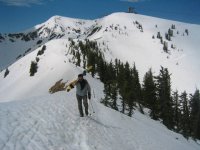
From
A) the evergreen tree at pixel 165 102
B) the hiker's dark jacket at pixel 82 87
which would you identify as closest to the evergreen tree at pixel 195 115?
the evergreen tree at pixel 165 102

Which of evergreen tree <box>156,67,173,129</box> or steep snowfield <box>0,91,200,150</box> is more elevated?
steep snowfield <box>0,91,200,150</box>

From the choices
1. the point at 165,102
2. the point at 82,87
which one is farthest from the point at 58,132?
the point at 165,102

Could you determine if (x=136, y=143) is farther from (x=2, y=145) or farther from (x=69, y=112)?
(x=2, y=145)

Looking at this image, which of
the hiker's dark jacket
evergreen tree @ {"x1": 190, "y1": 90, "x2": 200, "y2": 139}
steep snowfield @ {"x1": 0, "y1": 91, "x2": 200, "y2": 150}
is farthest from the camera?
evergreen tree @ {"x1": 190, "y1": 90, "x2": 200, "y2": 139}

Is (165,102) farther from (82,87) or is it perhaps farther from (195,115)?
(82,87)

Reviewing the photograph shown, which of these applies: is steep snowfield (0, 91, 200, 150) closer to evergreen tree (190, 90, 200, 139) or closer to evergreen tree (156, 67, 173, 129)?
evergreen tree (156, 67, 173, 129)

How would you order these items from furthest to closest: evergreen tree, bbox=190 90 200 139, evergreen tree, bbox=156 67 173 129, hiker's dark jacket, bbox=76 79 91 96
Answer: evergreen tree, bbox=190 90 200 139
evergreen tree, bbox=156 67 173 129
hiker's dark jacket, bbox=76 79 91 96

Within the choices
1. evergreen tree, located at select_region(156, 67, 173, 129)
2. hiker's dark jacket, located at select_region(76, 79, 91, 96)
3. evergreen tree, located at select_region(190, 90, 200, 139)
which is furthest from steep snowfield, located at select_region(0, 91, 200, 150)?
evergreen tree, located at select_region(190, 90, 200, 139)

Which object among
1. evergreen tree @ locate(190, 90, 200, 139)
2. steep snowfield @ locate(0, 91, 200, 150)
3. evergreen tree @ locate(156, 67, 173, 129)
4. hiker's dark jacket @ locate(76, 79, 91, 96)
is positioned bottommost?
evergreen tree @ locate(190, 90, 200, 139)

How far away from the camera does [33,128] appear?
15.2 metres


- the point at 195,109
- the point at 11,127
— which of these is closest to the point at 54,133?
the point at 11,127

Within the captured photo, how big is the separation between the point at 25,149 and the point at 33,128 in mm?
2865

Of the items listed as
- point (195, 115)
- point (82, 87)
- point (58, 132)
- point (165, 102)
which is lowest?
point (195, 115)

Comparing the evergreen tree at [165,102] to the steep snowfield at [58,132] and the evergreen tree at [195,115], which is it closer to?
the evergreen tree at [195,115]
